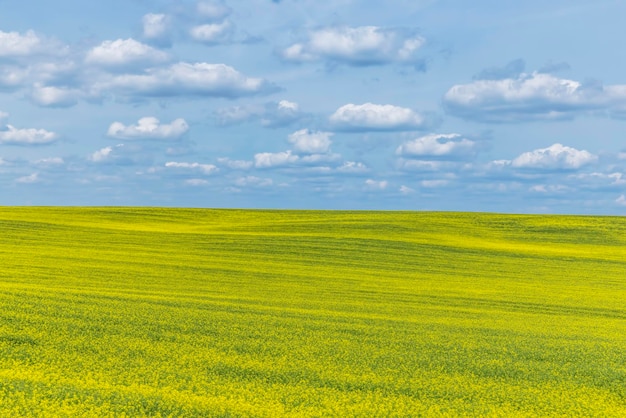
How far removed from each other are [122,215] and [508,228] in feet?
92.8

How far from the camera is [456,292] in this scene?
2464cm

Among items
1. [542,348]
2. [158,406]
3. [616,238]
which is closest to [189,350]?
[158,406]

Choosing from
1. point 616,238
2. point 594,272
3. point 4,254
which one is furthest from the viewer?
point 616,238

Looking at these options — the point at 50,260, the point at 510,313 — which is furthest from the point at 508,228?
the point at 50,260

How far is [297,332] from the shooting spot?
14.9 meters

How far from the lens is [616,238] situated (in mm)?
46344

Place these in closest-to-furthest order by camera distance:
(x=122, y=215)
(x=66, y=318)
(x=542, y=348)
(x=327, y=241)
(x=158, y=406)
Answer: (x=158, y=406) < (x=66, y=318) < (x=542, y=348) < (x=327, y=241) < (x=122, y=215)

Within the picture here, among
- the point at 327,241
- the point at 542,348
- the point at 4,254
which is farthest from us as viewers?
the point at 327,241

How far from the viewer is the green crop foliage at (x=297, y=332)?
401 inches

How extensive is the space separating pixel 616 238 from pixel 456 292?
2617 centimetres

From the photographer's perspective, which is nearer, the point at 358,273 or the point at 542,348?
the point at 542,348

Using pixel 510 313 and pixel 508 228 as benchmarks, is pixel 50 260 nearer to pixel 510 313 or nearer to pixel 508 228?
pixel 510 313

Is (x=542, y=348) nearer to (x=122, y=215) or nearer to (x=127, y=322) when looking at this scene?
(x=127, y=322)

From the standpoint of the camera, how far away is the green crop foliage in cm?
1018
